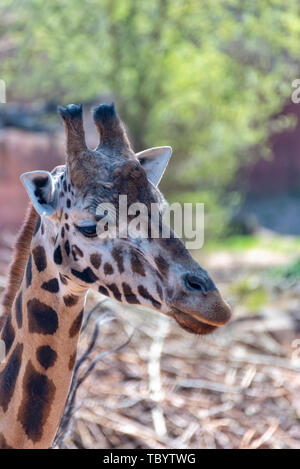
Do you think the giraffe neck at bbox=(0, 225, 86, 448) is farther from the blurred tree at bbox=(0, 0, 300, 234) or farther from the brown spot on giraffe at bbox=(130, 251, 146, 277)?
the blurred tree at bbox=(0, 0, 300, 234)

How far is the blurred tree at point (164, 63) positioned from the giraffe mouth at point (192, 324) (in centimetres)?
726

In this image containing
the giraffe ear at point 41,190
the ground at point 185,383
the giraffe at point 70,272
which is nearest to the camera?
the giraffe at point 70,272

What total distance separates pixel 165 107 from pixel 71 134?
23.3 feet

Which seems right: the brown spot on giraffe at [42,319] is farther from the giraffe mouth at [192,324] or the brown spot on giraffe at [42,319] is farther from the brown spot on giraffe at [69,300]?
the giraffe mouth at [192,324]

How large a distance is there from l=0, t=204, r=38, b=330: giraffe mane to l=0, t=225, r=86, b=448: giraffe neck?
166 millimetres

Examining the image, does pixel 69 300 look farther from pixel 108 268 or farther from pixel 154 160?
pixel 154 160

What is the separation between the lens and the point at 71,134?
212cm

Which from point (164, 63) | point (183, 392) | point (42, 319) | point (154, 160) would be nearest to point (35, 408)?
point (42, 319)

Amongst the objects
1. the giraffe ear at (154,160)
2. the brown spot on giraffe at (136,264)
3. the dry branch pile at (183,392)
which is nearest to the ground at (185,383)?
the dry branch pile at (183,392)

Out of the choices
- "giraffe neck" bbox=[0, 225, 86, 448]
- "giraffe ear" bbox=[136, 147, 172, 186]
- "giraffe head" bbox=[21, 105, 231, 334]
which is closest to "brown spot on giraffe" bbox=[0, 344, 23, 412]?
"giraffe neck" bbox=[0, 225, 86, 448]

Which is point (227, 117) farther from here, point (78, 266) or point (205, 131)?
point (78, 266)

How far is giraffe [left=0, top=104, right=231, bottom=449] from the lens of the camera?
196 centimetres

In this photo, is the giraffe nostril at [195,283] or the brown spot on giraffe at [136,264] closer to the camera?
the giraffe nostril at [195,283]

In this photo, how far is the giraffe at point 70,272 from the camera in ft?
6.43
